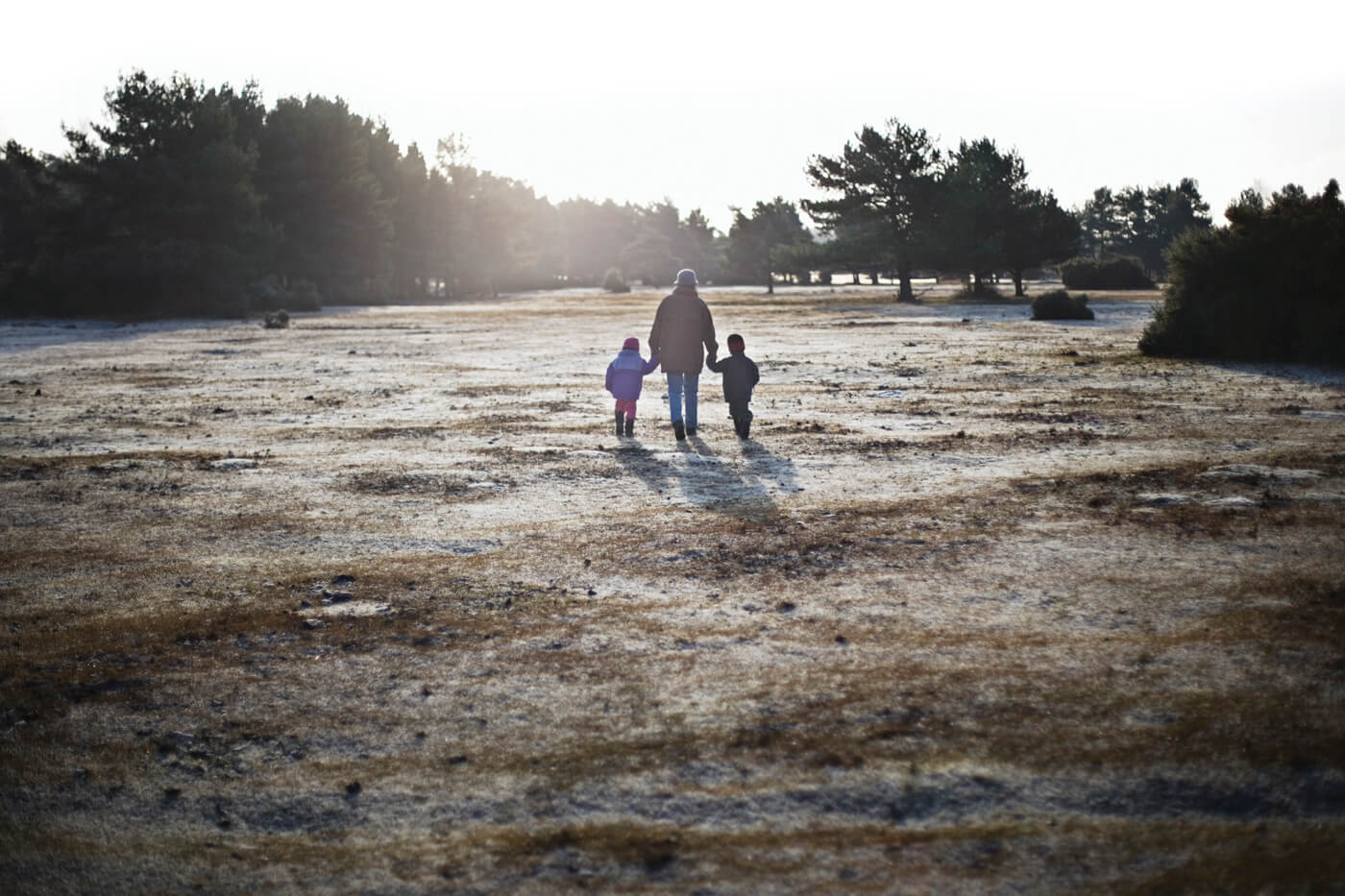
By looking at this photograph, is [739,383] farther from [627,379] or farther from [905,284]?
[905,284]

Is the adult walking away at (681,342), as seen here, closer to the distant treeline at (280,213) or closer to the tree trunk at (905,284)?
the distant treeline at (280,213)

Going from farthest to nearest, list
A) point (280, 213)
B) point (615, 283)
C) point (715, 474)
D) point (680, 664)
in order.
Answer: point (615, 283), point (280, 213), point (715, 474), point (680, 664)

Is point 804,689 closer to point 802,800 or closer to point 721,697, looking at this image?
point 721,697

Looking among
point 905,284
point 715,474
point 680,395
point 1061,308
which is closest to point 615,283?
point 905,284

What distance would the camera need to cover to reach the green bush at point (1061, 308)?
34469mm

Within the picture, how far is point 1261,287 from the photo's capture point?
19625 mm

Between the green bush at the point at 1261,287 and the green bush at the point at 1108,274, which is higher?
the green bush at the point at 1108,274

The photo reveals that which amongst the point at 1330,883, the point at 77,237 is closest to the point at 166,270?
the point at 77,237

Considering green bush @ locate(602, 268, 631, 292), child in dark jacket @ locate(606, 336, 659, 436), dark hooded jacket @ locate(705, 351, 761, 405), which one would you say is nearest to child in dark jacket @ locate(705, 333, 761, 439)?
dark hooded jacket @ locate(705, 351, 761, 405)

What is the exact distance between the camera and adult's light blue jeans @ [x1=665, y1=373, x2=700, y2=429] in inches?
460

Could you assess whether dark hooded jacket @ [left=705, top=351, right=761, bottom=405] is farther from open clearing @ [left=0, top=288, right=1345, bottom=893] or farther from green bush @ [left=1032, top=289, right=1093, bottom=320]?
green bush @ [left=1032, top=289, right=1093, bottom=320]

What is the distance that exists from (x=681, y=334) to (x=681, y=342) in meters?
0.09

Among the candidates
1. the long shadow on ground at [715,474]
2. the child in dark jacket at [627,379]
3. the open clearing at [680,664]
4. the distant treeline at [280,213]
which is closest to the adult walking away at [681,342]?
the child in dark jacket at [627,379]

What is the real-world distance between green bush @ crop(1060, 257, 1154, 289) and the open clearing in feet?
184
